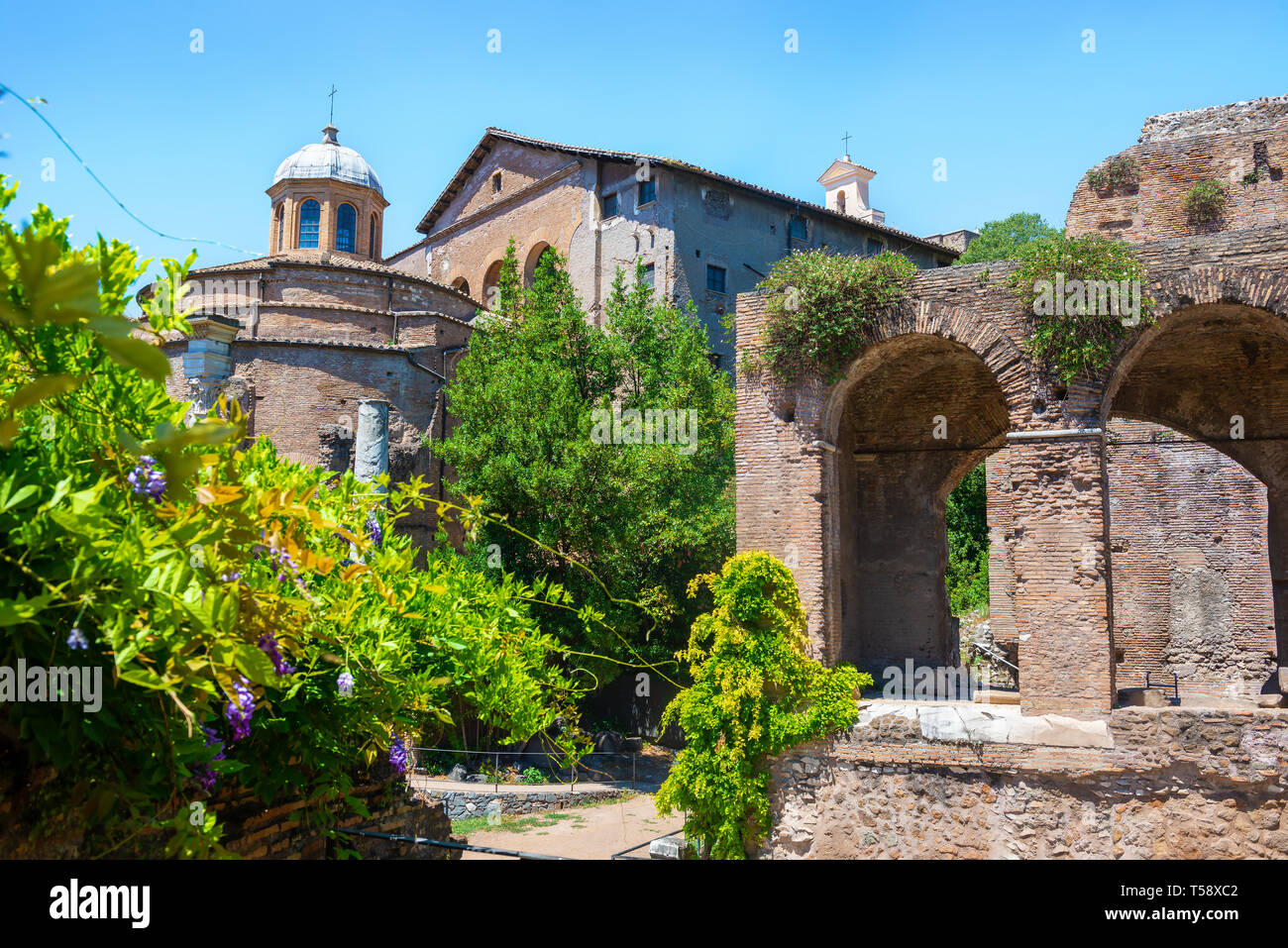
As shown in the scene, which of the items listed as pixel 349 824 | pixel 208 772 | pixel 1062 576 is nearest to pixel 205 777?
pixel 208 772

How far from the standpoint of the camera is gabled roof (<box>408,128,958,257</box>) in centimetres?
2825

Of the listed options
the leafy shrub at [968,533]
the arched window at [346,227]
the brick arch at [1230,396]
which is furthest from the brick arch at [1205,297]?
the arched window at [346,227]

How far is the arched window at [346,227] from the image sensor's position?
Answer: 32250 millimetres

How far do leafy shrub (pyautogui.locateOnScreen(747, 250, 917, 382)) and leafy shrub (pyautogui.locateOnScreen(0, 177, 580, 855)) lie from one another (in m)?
8.81

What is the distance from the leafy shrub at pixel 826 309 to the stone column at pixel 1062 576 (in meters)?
2.34

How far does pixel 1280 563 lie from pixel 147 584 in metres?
15.1

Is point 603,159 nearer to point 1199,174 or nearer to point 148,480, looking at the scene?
point 1199,174

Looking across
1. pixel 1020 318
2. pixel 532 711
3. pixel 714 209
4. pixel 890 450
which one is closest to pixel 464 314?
pixel 714 209

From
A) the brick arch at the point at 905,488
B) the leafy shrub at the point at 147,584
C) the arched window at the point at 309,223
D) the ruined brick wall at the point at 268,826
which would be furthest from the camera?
the arched window at the point at 309,223

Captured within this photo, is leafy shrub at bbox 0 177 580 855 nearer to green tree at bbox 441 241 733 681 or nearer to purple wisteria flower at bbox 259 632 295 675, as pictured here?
purple wisteria flower at bbox 259 632 295 675

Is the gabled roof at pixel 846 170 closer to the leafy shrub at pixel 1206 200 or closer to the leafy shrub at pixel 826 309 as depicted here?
the leafy shrub at pixel 1206 200

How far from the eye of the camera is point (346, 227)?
32438 mm

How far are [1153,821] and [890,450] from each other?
665 centimetres

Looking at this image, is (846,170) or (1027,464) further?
(846,170)
